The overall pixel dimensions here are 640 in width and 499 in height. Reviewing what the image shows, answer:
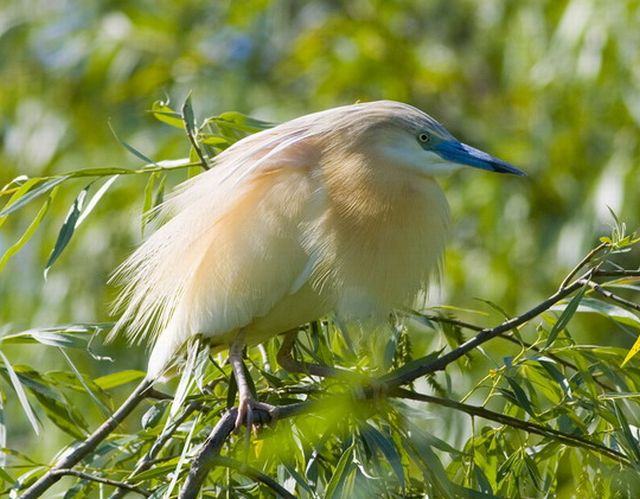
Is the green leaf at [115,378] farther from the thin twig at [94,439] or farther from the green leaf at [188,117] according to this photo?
the green leaf at [188,117]

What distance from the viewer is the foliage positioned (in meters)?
1.54

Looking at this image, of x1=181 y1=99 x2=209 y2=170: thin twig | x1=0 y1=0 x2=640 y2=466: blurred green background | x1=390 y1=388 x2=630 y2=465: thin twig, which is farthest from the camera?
x1=0 y1=0 x2=640 y2=466: blurred green background

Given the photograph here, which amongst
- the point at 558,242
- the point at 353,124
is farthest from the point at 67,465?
the point at 558,242

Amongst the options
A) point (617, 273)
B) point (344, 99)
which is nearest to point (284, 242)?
point (617, 273)

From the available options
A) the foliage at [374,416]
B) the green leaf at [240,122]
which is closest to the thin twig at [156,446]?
the foliage at [374,416]

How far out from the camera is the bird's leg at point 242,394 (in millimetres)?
1643

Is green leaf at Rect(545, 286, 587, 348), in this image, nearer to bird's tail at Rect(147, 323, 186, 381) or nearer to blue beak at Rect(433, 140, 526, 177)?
blue beak at Rect(433, 140, 526, 177)

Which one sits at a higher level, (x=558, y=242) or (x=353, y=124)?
(x=353, y=124)

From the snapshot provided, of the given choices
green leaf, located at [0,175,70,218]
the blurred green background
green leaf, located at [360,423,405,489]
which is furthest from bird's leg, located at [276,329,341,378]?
the blurred green background

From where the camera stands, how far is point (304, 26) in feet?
20.9

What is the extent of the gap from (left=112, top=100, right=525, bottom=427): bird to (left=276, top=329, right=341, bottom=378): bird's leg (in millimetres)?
45

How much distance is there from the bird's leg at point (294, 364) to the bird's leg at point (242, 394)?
4.6 inches

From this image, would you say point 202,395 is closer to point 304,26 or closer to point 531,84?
point 531,84

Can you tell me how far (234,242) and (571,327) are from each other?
8.81 ft
